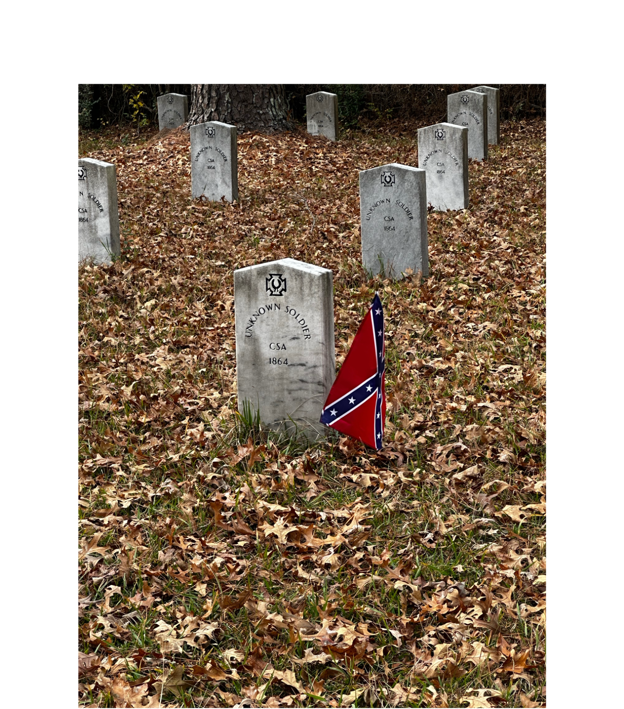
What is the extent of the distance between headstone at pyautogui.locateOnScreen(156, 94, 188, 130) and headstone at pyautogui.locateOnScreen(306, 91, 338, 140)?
3261mm

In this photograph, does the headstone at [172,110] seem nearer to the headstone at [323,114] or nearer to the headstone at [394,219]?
the headstone at [323,114]

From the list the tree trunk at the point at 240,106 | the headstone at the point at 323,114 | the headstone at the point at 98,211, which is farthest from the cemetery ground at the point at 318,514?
the headstone at the point at 323,114

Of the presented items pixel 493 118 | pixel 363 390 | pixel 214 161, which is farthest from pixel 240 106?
pixel 363 390

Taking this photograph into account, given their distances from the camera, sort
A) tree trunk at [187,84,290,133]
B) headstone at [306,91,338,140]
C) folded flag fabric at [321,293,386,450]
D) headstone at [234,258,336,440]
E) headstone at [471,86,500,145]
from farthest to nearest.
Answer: headstone at [306,91,338,140] → headstone at [471,86,500,145] → tree trunk at [187,84,290,133] → headstone at [234,258,336,440] → folded flag fabric at [321,293,386,450]

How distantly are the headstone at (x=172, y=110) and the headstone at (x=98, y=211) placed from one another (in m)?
10.9

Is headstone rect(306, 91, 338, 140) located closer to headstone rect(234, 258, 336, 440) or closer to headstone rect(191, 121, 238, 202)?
headstone rect(191, 121, 238, 202)

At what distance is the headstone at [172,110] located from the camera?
19422 millimetres

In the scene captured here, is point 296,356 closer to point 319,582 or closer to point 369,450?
point 369,450

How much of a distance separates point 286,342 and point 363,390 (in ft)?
2.14

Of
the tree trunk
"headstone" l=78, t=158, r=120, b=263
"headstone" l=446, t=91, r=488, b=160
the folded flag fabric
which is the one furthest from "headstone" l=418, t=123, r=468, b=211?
the folded flag fabric

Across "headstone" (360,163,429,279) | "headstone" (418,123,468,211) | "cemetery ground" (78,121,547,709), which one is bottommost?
"cemetery ground" (78,121,547,709)

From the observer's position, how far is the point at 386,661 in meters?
3.06

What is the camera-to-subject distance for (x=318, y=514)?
416cm

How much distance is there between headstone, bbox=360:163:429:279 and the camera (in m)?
8.50
